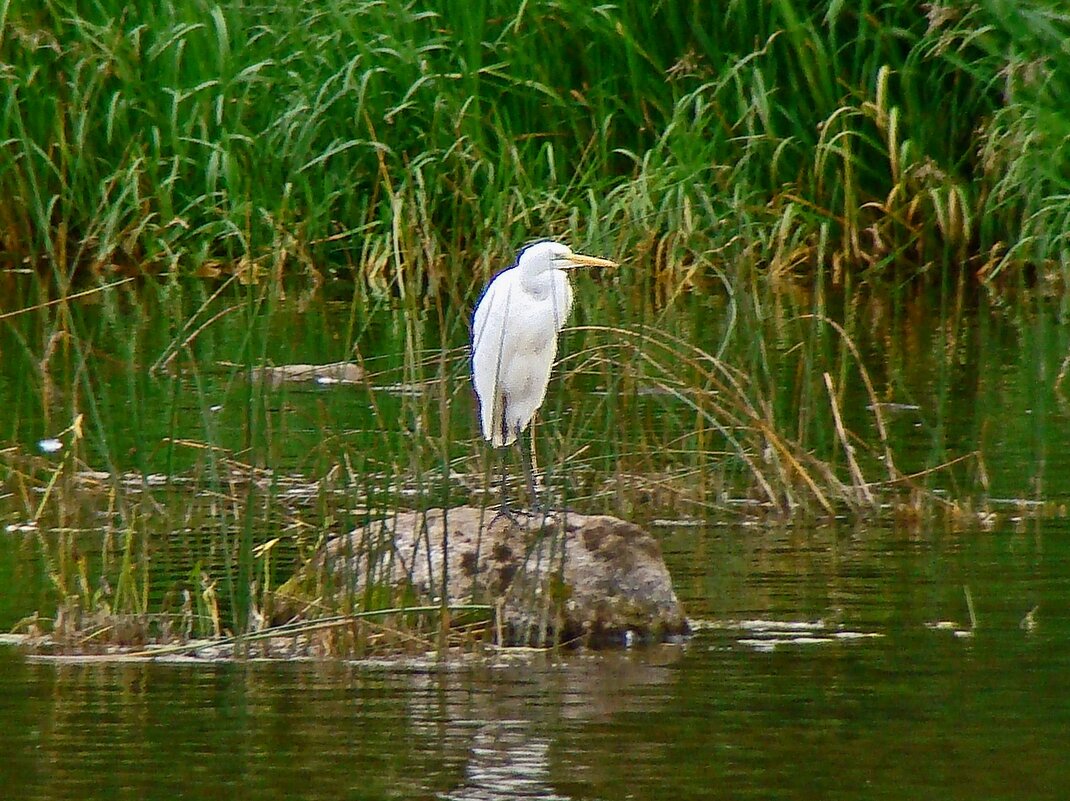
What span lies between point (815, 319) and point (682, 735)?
2.74 meters

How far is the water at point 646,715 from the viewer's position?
4.39m

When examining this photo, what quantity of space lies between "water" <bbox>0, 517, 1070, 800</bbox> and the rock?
14 cm

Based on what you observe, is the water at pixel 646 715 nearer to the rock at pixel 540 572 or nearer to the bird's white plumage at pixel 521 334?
the rock at pixel 540 572

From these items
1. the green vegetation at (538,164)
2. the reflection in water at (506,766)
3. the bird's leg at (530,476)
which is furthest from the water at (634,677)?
the green vegetation at (538,164)

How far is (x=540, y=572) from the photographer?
5848mm

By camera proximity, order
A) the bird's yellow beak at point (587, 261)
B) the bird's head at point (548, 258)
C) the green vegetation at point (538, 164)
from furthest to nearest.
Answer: the green vegetation at point (538, 164)
the bird's head at point (548, 258)
the bird's yellow beak at point (587, 261)

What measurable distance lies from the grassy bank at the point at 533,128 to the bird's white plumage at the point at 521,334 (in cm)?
496

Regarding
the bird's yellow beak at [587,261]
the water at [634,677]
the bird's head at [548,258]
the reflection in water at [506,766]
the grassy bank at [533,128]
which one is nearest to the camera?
the reflection in water at [506,766]

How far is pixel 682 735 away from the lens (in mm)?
4715

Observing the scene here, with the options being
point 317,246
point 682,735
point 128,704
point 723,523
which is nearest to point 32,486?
point 723,523

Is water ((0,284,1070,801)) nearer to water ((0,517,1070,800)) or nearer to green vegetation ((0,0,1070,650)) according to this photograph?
water ((0,517,1070,800))

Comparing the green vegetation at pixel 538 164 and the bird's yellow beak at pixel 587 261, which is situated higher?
the green vegetation at pixel 538 164

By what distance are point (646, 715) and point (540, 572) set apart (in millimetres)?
993

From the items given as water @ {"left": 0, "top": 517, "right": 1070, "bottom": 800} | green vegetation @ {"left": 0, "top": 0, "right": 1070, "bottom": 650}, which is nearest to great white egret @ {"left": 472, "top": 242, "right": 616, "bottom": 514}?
water @ {"left": 0, "top": 517, "right": 1070, "bottom": 800}
